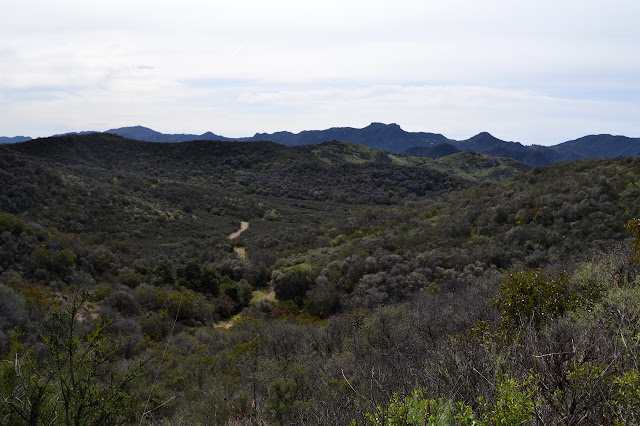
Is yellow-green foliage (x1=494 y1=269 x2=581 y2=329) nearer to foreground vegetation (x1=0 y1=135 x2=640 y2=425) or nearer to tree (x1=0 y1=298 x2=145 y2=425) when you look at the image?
foreground vegetation (x1=0 y1=135 x2=640 y2=425)

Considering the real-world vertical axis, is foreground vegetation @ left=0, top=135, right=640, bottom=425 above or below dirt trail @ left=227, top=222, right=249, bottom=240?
above

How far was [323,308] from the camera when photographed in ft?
64.0

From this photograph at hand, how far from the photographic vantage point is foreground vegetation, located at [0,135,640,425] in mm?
4047

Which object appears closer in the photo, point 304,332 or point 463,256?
point 304,332

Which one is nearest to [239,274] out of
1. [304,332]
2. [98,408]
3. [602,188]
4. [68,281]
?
[68,281]

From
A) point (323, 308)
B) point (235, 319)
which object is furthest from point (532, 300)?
point (235, 319)

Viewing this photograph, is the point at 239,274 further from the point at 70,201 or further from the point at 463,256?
the point at 70,201

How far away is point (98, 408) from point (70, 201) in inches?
1554

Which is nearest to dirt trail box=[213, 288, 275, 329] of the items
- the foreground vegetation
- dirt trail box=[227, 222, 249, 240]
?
the foreground vegetation

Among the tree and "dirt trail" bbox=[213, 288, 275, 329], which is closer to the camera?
the tree

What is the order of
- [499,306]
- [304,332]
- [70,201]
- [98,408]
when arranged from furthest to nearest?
1. [70,201]
2. [304,332]
3. [499,306]
4. [98,408]

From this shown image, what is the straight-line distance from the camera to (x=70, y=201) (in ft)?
119

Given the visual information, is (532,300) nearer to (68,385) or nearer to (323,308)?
(68,385)

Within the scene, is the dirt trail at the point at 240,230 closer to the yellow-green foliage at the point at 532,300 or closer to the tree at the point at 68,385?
the yellow-green foliage at the point at 532,300
